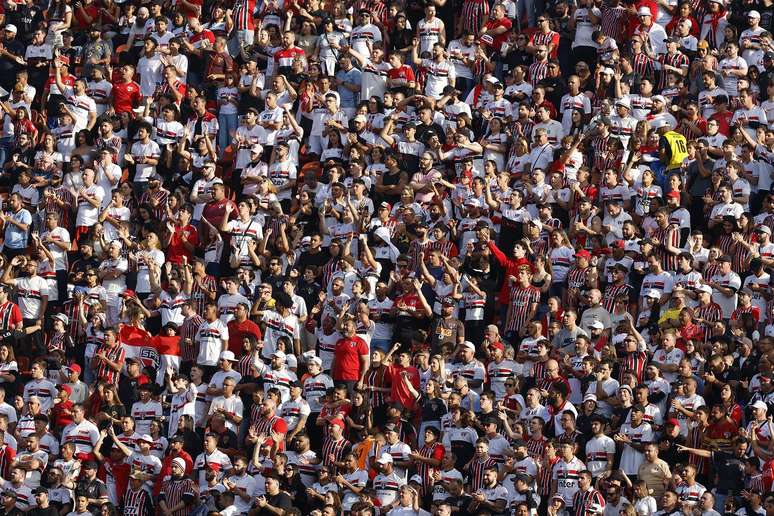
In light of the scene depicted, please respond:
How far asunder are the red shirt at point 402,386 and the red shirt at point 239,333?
1.69 metres

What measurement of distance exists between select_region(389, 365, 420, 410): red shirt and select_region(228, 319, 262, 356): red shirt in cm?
169

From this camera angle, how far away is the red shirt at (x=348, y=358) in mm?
22766

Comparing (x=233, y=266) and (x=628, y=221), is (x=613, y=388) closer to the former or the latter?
(x=628, y=221)

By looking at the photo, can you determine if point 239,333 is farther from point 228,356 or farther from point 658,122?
point 658,122

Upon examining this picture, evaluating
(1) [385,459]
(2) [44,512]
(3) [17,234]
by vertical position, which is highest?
(3) [17,234]

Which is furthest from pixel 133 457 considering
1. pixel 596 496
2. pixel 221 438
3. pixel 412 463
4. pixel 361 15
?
pixel 361 15

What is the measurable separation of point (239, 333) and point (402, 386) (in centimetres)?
210

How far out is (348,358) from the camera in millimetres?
22797

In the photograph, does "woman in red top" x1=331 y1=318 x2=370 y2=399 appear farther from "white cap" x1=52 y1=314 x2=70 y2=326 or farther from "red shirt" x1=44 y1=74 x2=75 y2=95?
"red shirt" x1=44 y1=74 x2=75 y2=95

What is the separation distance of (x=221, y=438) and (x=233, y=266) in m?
2.91

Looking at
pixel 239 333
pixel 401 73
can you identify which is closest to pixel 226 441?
pixel 239 333

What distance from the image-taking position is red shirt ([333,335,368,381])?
74.7ft

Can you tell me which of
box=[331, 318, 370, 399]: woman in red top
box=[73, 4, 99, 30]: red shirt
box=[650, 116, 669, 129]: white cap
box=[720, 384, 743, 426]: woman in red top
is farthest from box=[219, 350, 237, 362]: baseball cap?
box=[73, 4, 99, 30]: red shirt

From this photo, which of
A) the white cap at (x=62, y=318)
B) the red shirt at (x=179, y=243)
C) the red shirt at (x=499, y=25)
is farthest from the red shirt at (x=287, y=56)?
the white cap at (x=62, y=318)
